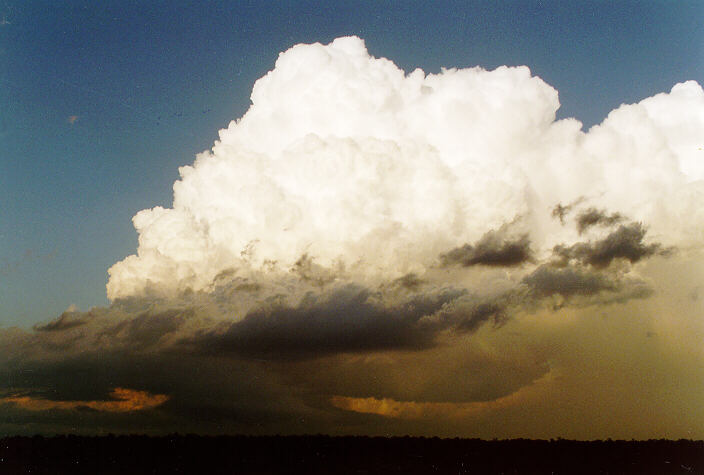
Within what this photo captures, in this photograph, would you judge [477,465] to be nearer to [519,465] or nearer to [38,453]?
[519,465]

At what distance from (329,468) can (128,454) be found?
197 feet

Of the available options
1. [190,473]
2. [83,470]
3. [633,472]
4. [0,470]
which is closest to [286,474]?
[190,473]

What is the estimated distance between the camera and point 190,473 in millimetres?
173125

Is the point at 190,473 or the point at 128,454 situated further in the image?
the point at 128,454

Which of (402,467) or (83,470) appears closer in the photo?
(83,470)

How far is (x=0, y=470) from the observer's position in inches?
6029

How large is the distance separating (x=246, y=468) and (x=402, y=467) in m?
42.2

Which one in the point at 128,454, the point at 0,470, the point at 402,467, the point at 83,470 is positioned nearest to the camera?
the point at 0,470

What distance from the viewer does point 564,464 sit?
656 ft

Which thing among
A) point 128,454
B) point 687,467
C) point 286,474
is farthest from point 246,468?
point 687,467

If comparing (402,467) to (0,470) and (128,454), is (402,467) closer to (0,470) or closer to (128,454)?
(128,454)

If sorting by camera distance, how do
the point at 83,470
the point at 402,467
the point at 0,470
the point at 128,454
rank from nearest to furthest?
the point at 0,470
the point at 83,470
the point at 402,467
the point at 128,454

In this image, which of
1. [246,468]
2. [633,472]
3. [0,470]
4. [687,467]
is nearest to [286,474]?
[246,468]

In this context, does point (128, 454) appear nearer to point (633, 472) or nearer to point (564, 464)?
point (564, 464)
